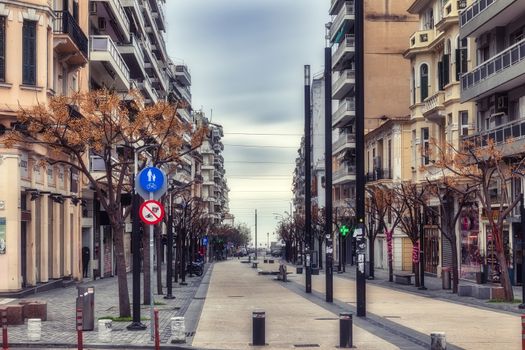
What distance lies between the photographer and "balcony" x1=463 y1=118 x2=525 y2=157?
123 feet

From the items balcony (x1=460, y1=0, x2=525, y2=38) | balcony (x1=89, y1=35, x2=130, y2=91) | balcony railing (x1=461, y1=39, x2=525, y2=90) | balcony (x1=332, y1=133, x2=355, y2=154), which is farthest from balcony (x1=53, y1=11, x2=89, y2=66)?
balcony (x1=332, y1=133, x2=355, y2=154)

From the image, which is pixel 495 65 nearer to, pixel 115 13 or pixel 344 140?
pixel 115 13

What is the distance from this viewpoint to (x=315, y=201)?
4653 inches

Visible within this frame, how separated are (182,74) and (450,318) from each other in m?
104

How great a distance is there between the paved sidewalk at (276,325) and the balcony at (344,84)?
41.4 metres

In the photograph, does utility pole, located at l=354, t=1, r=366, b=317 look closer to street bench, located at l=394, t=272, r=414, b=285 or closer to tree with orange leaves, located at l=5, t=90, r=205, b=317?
tree with orange leaves, located at l=5, t=90, r=205, b=317

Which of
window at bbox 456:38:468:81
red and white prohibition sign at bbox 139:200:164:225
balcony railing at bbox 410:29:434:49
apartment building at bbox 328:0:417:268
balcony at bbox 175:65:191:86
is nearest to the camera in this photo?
red and white prohibition sign at bbox 139:200:164:225

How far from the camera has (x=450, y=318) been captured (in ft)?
85.9

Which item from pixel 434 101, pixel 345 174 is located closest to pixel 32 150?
pixel 434 101

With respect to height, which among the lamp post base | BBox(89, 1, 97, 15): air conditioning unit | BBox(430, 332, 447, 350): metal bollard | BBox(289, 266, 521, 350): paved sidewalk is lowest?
BBox(289, 266, 521, 350): paved sidewalk

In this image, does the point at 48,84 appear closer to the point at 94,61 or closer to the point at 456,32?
the point at 94,61

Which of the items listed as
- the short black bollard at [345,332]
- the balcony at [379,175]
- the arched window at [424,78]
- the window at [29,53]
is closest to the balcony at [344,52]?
the balcony at [379,175]

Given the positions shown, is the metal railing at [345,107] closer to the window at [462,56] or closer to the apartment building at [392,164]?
the apartment building at [392,164]

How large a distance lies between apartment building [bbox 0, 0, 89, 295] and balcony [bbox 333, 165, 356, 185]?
1559 inches
